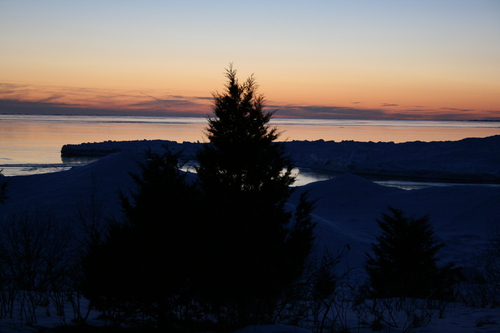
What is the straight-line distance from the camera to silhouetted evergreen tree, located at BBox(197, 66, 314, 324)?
751 cm

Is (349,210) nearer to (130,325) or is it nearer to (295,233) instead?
(295,233)

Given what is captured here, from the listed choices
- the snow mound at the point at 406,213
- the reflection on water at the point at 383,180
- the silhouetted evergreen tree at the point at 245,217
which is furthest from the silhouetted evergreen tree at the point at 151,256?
the reflection on water at the point at 383,180

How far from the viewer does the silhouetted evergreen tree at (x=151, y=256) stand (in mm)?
6801

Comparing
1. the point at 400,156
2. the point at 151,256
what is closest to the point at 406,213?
the point at 151,256

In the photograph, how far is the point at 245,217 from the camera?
9977 mm

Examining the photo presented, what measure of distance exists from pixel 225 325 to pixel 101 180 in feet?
54.5

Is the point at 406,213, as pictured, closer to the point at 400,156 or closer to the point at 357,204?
the point at 357,204

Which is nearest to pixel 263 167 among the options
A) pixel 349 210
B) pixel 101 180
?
pixel 101 180

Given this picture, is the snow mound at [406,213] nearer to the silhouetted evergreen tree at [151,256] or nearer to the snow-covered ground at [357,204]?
the snow-covered ground at [357,204]

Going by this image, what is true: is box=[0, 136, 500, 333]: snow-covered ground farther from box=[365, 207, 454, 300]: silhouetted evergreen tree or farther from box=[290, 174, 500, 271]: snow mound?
box=[365, 207, 454, 300]: silhouetted evergreen tree

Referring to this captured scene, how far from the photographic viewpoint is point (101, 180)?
71.2 ft

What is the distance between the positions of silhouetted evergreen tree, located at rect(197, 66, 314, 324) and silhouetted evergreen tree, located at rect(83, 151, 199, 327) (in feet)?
1.63

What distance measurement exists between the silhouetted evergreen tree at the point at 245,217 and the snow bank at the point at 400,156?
30245mm

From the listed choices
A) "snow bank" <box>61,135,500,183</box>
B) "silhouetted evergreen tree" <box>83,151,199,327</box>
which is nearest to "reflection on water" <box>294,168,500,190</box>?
"snow bank" <box>61,135,500,183</box>
